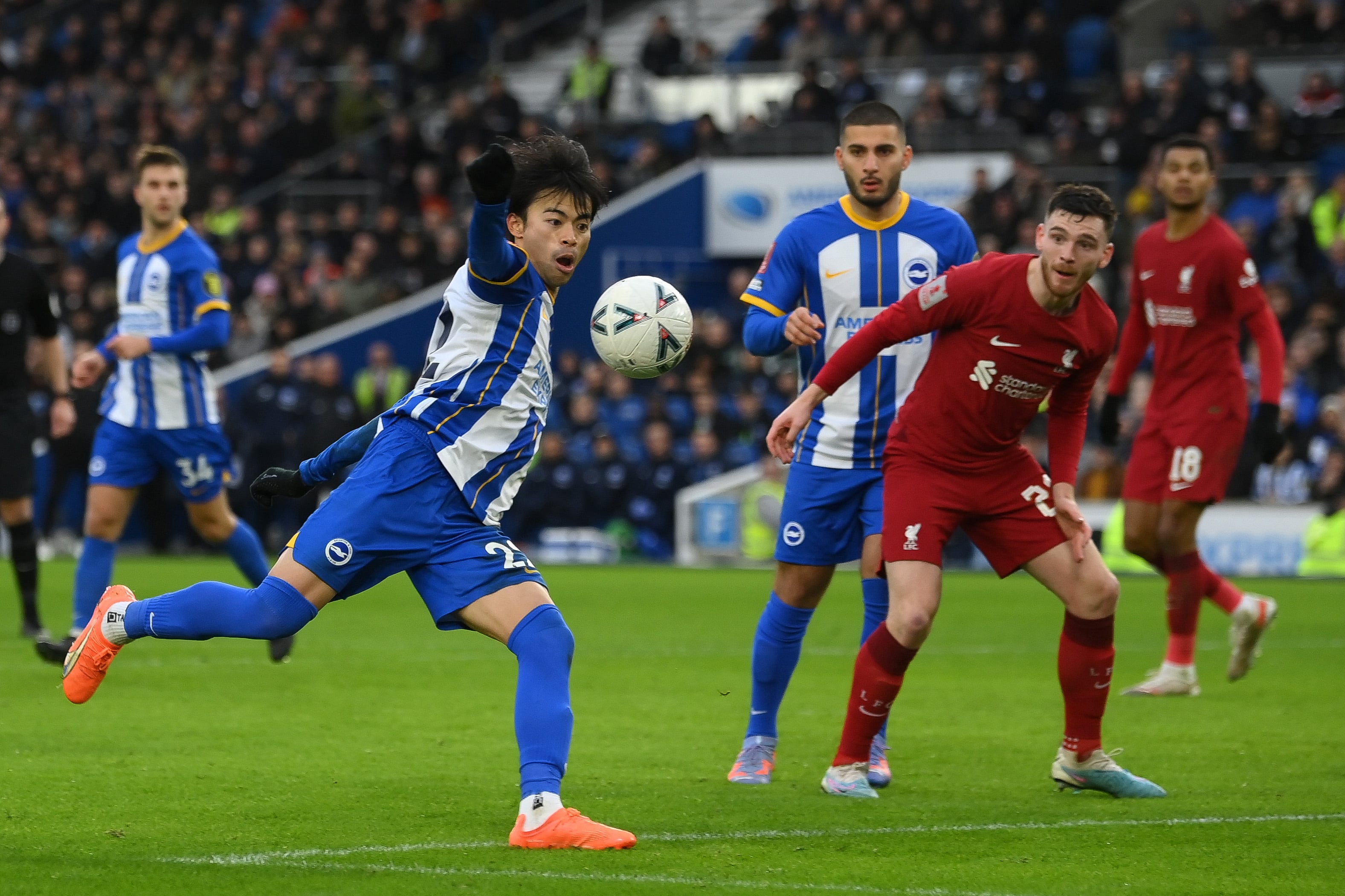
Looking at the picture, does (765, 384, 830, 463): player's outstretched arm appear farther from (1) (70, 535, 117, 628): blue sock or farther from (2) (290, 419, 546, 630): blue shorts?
(1) (70, 535, 117, 628): blue sock

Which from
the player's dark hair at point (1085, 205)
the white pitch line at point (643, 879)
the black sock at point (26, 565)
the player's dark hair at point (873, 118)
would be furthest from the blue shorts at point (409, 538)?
the black sock at point (26, 565)

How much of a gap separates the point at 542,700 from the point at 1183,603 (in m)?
5.14

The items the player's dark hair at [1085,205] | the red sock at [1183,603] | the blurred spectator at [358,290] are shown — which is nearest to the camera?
the player's dark hair at [1085,205]

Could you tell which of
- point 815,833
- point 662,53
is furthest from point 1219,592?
point 662,53

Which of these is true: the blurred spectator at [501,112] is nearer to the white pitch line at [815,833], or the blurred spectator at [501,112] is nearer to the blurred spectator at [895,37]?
the blurred spectator at [895,37]

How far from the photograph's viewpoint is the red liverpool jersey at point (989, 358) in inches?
244

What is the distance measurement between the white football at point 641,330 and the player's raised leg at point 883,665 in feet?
3.76

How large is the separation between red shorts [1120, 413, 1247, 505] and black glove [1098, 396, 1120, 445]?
24 centimetres

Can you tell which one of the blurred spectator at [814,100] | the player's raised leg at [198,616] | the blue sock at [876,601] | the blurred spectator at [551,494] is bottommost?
the blurred spectator at [551,494]

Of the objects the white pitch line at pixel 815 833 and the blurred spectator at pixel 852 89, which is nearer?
the white pitch line at pixel 815 833

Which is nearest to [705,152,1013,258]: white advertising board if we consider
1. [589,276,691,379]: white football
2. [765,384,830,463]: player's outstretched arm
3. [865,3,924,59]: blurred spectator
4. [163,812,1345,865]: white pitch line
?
[865,3,924,59]: blurred spectator

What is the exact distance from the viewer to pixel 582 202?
17.7 ft

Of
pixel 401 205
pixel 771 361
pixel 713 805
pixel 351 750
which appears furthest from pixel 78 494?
pixel 713 805

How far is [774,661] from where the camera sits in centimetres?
695
